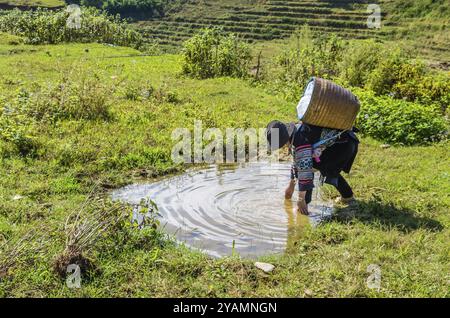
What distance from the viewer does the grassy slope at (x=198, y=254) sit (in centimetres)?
387

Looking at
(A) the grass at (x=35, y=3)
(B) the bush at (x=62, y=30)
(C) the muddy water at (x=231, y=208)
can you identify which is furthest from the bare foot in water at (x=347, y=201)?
(A) the grass at (x=35, y=3)

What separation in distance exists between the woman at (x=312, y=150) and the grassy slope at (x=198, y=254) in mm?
437

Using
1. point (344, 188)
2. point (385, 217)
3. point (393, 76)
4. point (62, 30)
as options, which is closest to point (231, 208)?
point (344, 188)

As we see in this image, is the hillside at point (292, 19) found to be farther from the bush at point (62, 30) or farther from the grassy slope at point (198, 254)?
the grassy slope at point (198, 254)

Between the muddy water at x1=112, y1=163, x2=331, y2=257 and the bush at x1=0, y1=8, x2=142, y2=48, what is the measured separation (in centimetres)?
1629

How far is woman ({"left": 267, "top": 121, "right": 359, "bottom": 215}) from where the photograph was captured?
5.23 metres

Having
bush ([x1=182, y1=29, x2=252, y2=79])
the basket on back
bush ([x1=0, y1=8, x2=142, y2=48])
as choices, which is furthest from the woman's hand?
bush ([x1=0, y1=8, x2=142, y2=48])

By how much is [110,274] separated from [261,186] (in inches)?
115

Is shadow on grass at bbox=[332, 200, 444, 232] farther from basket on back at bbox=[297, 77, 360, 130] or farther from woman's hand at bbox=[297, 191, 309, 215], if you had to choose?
basket on back at bbox=[297, 77, 360, 130]

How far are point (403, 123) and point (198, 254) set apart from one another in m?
5.42

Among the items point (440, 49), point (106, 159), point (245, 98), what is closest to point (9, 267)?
point (106, 159)

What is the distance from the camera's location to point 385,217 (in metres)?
5.31

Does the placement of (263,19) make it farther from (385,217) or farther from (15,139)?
(385,217)

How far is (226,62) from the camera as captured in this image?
14773mm
